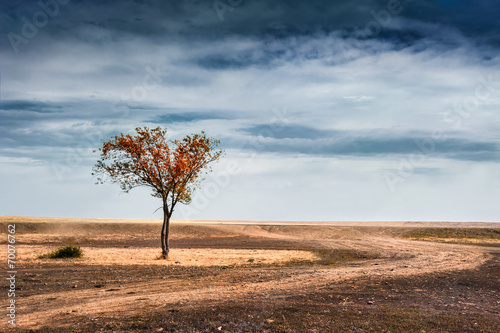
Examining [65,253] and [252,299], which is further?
[65,253]

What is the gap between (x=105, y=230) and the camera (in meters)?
71.1

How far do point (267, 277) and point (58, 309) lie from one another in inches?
395

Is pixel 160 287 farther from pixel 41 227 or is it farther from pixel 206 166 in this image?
pixel 41 227

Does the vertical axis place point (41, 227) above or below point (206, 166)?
below

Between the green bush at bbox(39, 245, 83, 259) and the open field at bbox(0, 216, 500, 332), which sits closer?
the open field at bbox(0, 216, 500, 332)

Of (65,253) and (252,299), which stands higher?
(252,299)

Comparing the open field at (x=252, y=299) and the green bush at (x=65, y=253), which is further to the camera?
the green bush at (x=65, y=253)

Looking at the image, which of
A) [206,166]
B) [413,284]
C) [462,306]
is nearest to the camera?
[462,306]

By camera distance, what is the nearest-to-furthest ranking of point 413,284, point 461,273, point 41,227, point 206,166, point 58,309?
1. point 58,309
2. point 413,284
3. point 461,273
4. point 206,166
5. point 41,227

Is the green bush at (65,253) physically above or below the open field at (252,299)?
below

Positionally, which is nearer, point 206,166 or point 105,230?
point 206,166

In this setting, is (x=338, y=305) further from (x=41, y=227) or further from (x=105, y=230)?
(x=41, y=227)

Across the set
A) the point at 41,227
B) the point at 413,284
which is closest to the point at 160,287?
the point at 413,284

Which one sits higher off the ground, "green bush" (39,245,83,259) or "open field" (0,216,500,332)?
"open field" (0,216,500,332)
